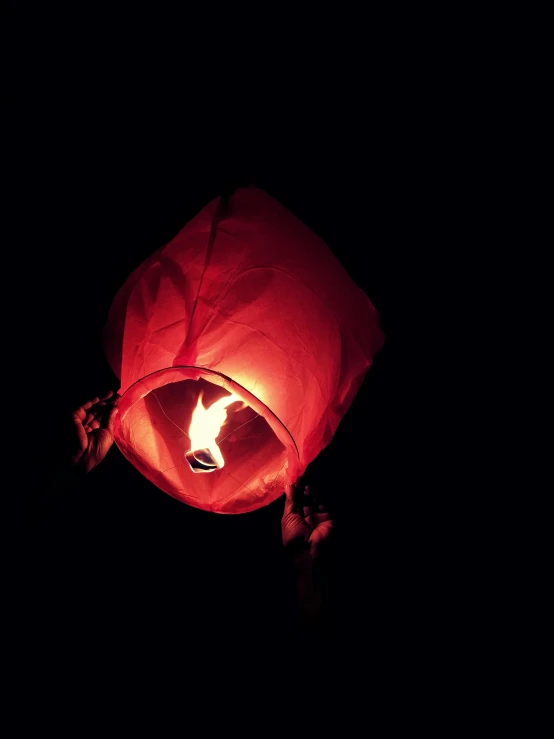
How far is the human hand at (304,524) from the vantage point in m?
1.46

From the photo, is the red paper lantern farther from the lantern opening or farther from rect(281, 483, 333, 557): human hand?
rect(281, 483, 333, 557): human hand

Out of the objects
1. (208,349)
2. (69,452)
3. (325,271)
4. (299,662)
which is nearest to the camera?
(208,349)

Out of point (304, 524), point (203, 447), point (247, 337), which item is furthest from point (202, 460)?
point (304, 524)

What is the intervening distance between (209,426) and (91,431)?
65cm

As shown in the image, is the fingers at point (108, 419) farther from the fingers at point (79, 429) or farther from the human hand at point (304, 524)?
the human hand at point (304, 524)

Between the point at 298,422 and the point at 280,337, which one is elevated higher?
the point at 280,337

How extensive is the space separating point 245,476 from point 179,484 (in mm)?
165

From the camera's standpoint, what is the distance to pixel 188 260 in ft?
3.33

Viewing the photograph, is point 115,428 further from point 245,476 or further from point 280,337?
point 280,337

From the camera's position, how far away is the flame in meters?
1.09

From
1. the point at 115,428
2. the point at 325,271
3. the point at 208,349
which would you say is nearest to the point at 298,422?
the point at 208,349

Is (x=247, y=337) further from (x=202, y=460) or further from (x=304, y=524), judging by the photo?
(x=304, y=524)

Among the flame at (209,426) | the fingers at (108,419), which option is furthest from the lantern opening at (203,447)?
the fingers at (108,419)

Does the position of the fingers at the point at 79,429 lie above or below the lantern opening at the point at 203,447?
above
